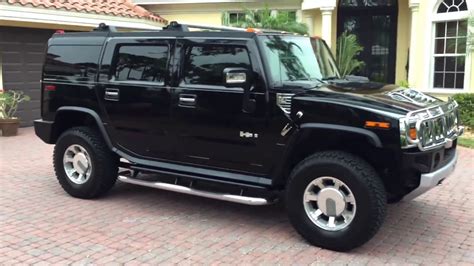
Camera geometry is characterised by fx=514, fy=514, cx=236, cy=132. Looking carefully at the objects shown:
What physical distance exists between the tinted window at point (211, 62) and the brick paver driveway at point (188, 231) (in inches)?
59.5

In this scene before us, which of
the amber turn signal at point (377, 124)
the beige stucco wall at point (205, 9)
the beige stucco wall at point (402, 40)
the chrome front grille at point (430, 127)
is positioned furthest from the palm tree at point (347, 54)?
the amber turn signal at point (377, 124)

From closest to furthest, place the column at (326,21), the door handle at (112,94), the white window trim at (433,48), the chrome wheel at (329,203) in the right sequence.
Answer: the chrome wheel at (329,203), the door handle at (112,94), the white window trim at (433,48), the column at (326,21)

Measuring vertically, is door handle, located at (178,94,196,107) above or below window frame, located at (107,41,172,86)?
below

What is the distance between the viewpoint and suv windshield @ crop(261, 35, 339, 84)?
201 inches

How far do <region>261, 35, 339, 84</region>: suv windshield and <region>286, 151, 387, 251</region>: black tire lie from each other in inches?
36.3

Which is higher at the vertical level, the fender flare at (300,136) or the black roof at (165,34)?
the black roof at (165,34)

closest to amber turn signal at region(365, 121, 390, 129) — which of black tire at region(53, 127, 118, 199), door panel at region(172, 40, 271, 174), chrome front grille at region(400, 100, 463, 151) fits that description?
chrome front grille at region(400, 100, 463, 151)

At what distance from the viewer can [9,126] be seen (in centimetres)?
1146

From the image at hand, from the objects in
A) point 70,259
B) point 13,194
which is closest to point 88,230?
point 70,259

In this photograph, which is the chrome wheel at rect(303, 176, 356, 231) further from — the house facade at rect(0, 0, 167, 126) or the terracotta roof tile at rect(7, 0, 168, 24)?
the terracotta roof tile at rect(7, 0, 168, 24)

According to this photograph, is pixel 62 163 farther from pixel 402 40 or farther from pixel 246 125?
pixel 402 40

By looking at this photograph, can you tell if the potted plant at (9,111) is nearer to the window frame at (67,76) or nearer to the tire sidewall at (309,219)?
the window frame at (67,76)

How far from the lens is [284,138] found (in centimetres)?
486

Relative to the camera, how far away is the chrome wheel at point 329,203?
460 centimetres
